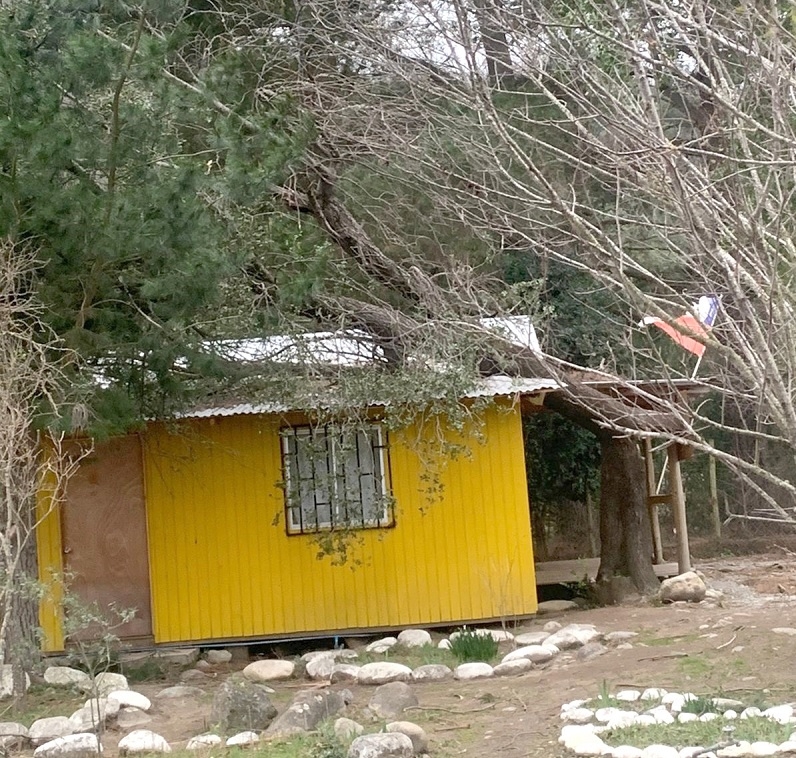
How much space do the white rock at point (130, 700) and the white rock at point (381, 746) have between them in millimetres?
2418

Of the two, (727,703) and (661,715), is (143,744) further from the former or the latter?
(727,703)

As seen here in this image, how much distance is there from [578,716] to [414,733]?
106 centimetres

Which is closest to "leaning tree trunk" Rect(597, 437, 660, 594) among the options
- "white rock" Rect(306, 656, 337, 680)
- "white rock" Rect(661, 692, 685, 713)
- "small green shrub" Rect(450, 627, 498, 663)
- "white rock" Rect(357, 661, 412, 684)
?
"small green shrub" Rect(450, 627, 498, 663)

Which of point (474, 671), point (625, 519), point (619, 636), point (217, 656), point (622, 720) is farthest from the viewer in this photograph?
point (625, 519)

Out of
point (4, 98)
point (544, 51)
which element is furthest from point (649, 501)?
point (4, 98)

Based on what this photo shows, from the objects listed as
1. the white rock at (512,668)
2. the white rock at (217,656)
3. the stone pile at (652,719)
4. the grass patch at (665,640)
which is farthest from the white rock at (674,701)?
the white rock at (217,656)

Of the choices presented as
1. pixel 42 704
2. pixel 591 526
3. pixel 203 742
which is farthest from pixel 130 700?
pixel 591 526

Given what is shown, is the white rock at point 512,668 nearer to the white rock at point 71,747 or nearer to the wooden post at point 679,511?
the white rock at point 71,747

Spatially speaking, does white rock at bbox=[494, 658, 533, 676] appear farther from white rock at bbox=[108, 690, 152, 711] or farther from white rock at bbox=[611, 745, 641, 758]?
white rock at bbox=[611, 745, 641, 758]

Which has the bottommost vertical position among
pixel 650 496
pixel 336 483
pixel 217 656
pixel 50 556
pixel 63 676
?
pixel 217 656

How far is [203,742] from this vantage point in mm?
6844

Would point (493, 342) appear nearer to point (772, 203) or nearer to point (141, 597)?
point (772, 203)

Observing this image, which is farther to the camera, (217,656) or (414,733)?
(217,656)

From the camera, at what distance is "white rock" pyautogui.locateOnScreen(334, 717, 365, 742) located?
6.55m
